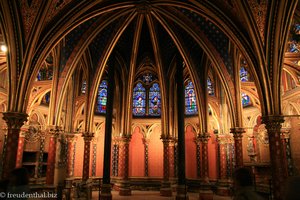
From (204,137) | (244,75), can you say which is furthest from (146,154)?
(244,75)

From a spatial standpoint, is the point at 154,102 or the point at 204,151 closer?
the point at 204,151

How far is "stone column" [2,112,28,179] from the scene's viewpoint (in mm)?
10383

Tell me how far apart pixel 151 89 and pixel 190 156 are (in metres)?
6.74

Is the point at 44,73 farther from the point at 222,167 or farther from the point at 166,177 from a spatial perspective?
the point at 222,167

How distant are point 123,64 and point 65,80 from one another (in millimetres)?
5969

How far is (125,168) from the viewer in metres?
19.1

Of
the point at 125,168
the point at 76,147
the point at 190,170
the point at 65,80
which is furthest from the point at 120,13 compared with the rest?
the point at 190,170

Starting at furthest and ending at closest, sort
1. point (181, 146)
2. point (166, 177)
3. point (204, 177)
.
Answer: point (166, 177)
point (204, 177)
point (181, 146)

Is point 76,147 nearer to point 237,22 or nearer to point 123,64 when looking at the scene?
point 123,64

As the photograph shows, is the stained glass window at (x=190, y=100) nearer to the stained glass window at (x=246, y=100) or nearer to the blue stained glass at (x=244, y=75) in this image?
the stained glass window at (x=246, y=100)

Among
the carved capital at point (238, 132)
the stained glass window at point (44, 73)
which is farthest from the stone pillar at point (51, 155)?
the carved capital at point (238, 132)

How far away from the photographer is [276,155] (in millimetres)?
Answer: 10852

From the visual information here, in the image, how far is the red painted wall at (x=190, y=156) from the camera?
22.6 metres

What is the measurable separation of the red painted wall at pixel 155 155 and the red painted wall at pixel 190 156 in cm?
226
